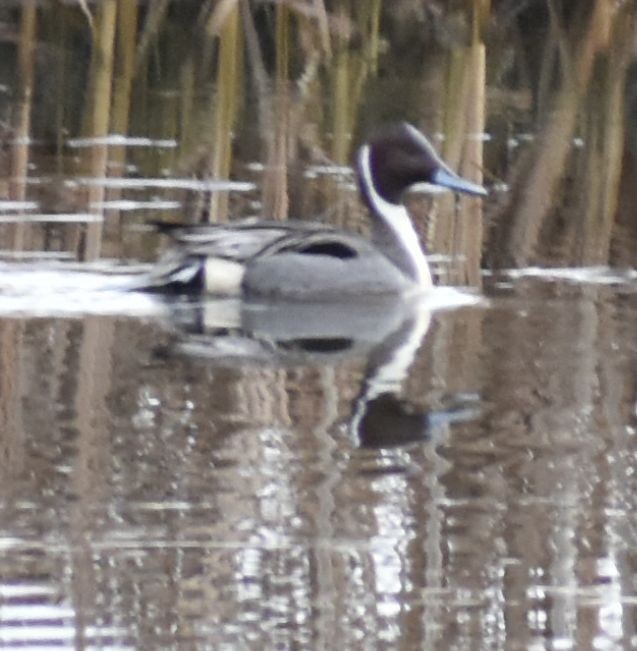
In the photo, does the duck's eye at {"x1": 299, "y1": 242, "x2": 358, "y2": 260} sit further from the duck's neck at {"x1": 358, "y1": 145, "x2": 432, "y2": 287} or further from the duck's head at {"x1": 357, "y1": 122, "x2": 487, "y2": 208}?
the duck's head at {"x1": 357, "y1": 122, "x2": 487, "y2": 208}

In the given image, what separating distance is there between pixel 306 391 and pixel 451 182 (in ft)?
9.73

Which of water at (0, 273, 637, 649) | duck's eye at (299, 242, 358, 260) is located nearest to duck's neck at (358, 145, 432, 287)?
duck's eye at (299, 242, 358, 260)

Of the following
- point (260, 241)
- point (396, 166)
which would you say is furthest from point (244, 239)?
point (396, 166)

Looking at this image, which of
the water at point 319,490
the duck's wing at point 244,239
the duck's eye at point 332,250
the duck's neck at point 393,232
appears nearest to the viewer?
the water at point 319,490

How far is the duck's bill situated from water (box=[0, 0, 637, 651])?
11.5 inches

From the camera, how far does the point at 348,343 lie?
832 centimetres

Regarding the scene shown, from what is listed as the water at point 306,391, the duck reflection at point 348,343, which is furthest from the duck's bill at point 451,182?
the duck reflection at point 348,343

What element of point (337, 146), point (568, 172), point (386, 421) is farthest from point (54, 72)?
point (386, 421)

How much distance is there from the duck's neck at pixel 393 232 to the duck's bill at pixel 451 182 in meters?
0.19

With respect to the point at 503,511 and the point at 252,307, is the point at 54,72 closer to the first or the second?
the point at 252,307

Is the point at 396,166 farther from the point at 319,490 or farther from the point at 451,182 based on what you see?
the point at 319,490

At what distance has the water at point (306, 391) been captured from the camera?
5.12 m

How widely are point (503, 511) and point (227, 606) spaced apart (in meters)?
1.02

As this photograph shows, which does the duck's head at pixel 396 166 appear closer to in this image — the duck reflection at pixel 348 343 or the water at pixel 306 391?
the water at pixel 306 391
